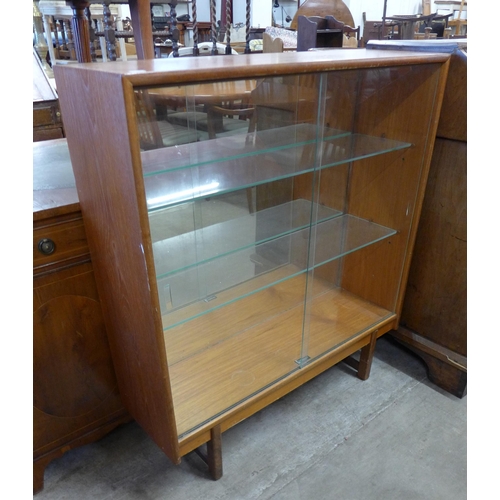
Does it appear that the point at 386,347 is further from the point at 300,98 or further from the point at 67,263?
the point at 67,263

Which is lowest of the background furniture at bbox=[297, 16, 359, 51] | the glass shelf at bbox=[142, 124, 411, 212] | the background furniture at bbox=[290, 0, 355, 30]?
the glass shelf at bbox=[142, 124, 411, 212]

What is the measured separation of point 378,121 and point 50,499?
1500mm

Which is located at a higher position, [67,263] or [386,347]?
[67,263]

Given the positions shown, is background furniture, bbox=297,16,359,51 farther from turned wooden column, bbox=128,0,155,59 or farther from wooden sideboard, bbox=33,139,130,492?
wooden sideboard, bbox=33,139,130,492

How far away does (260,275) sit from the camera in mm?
1541

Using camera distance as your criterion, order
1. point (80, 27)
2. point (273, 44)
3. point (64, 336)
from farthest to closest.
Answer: point (273, 44) → point (80, 27) → point (64, 336)

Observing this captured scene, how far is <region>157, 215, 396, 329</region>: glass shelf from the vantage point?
1.35 m

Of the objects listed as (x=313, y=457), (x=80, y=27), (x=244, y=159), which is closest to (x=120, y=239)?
(x=244, y=159)

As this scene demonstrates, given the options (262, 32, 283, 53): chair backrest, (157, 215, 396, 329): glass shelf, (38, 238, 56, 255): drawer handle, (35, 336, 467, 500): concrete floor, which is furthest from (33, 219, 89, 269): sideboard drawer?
(262, 32, 283, 53): chair backrest

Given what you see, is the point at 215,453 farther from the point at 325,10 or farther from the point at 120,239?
the point at 325,10

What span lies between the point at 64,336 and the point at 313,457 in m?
0.81

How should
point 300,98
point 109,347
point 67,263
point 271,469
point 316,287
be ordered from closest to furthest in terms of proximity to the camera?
point 67,263
point 109,347
point 271,469
point 300,98
point 316,287

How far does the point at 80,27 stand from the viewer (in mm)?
1688

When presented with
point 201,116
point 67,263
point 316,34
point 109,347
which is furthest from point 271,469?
point 316,34
